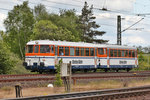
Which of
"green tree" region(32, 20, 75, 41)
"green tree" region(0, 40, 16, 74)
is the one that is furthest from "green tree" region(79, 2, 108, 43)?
"green tree" region(0, 40, 16, 74)

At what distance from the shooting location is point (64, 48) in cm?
2620

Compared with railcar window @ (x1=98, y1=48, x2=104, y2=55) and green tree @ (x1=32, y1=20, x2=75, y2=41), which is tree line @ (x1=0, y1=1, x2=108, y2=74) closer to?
green tree @ (x1=32, y1=20, x2=75, y2=41)

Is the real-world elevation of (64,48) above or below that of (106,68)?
above

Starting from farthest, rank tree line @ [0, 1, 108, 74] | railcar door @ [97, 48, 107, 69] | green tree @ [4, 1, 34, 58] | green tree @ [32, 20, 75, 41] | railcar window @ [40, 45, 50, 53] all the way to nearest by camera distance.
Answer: green tree @ [4, 1, 34, 58] → tree line @ [0, 1, 108, 74] → green tree @ [32, 20, 75, 41] → railcar door @ [97, 48, 107, 69] → railcar window @ [40, 45, 50, 53]

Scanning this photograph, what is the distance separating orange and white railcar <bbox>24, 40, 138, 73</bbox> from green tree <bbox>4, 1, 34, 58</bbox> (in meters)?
34.9

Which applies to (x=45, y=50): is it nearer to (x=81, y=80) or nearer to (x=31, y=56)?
(x=31, y=56)

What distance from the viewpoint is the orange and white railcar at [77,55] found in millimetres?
25203

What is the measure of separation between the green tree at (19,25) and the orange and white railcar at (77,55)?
3495 cm

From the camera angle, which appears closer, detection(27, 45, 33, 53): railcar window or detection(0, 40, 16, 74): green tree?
detection(27, 45, 33, 53): railcar window

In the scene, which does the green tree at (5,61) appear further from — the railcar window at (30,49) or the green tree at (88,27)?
the green tree at (88,27)

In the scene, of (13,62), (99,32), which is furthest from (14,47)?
(13,62)

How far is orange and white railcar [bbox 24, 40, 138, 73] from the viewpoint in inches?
992

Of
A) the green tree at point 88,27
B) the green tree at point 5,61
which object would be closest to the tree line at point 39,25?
the green tree at point 88,27

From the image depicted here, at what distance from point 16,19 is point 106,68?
37.6m
